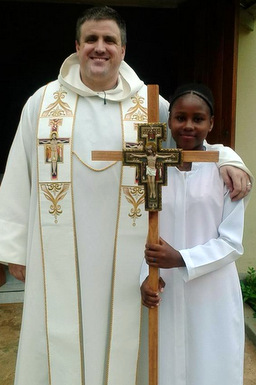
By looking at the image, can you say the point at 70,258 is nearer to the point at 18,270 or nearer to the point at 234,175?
the point at 18,270

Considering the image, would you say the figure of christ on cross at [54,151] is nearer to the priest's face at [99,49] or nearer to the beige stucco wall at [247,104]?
the priest's face at [99,49]

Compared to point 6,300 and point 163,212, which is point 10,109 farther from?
point 163,212

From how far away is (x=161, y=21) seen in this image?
19.7 feet

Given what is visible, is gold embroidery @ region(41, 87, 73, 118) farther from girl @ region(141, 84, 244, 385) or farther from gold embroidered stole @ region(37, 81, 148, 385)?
girl @ region(141, 84, 244, 385)

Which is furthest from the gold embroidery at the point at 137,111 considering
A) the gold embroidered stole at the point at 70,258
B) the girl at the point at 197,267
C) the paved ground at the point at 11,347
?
the paved ground at the point at 11,347

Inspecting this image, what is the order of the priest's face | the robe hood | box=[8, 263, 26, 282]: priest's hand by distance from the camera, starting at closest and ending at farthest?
the priest's face, the robe hood, box=[8, 263, 26, 282]: priest's hand

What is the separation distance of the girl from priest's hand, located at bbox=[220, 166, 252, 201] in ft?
0.12

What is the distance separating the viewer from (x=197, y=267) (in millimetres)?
1868

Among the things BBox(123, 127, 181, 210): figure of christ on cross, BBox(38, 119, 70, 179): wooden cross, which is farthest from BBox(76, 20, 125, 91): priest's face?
BBox(123, 127, 181, 210): figure of christ on cross

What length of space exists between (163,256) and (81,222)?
2.10 ft

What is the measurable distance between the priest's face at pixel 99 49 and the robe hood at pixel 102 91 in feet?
0.23

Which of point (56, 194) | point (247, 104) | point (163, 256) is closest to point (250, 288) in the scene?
point (247, 104)

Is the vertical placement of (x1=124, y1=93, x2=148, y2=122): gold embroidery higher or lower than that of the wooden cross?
higher

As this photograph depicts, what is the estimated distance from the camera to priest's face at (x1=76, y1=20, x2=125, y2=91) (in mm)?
2295
